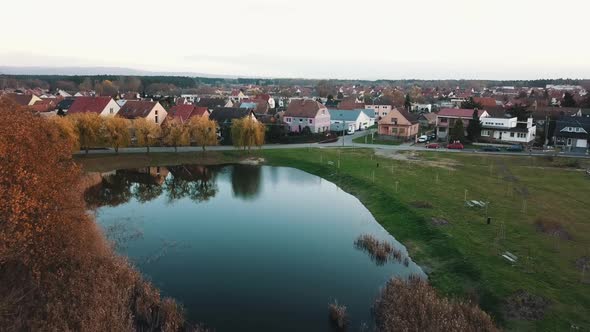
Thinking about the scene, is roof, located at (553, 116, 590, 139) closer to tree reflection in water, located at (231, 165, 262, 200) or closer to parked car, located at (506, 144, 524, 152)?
parked car, located at (506, 144, 524, 152)

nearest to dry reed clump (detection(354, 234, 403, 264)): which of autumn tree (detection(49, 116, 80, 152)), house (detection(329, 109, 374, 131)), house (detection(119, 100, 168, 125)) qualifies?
autumn tree (detection(49, 116, 80, 152))

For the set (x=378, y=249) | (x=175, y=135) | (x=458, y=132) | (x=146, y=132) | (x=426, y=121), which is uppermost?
(x=426, y=121)

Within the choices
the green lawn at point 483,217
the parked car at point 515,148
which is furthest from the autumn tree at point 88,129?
the parked car at point 515,148

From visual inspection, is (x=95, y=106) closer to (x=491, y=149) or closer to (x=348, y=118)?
(x=348, y=118)

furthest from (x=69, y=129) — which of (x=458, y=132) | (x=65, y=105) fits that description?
(x=458, y=132)

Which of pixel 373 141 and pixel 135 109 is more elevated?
pixel 135 109

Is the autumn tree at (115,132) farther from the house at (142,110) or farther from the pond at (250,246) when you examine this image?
the house at (142,110)

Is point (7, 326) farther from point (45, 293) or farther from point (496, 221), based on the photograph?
point (496, 221)

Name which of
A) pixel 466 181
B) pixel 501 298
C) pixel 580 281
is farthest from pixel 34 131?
pixel 466 181
